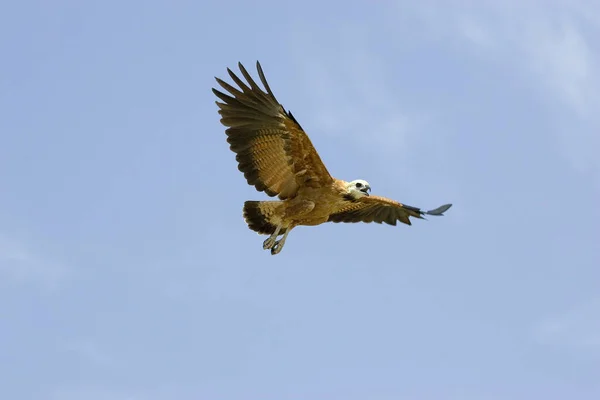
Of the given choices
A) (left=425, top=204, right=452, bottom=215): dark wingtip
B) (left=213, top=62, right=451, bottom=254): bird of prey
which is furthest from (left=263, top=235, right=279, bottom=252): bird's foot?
(left=425, top=204, right=452, bottom=215): dark wingtip

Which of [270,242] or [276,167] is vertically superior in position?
[276,167]

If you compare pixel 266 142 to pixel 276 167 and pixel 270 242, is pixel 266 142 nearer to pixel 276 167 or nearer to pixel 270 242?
pixel 276 167

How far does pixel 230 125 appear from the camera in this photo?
19.9 meters

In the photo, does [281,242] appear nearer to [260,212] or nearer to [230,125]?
[260,212]

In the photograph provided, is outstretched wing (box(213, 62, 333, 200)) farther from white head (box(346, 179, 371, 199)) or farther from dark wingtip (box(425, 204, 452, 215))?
dark wingtip (box(425, 204, 452, 215))

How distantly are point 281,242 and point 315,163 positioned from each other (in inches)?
59.8

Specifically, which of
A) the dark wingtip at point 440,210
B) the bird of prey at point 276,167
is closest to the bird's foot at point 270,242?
the bird of prey at point 276,167

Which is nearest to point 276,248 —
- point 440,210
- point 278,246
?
point 278,246

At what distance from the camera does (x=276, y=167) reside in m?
20.3

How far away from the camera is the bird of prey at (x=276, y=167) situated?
19.8 m

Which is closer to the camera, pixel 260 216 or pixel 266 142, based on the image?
pixel 266 142

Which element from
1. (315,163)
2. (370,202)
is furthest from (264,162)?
(370,202)

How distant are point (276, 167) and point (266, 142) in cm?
51

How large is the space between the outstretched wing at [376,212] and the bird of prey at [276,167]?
774mm
